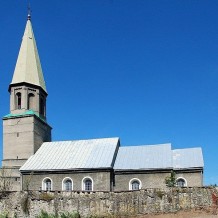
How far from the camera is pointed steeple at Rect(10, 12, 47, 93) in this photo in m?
47.7

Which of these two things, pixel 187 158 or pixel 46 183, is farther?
pixel 46 183

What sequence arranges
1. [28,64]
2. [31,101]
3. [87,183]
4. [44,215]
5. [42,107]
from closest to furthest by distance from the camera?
1. [44,215]
2. [87,183]
3. [31,101]
4. [42,107]
5. [28,64]

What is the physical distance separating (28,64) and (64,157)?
1345 cm

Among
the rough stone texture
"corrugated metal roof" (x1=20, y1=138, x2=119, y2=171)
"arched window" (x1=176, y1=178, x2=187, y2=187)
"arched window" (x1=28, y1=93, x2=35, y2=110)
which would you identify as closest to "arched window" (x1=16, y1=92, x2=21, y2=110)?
"arched window" (x1=28, y1=93, x2=35, y2=110)

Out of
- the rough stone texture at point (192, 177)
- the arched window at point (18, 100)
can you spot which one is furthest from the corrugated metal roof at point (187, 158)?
the arched window at point (18, 100)

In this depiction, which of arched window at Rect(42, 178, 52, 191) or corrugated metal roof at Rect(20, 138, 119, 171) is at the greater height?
corrugated metal roof at Rect(20, 138, 119, 171)

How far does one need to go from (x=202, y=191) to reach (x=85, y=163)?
14.8m

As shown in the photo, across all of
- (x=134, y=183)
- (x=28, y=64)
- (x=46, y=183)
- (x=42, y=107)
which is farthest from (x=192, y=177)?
(x=28, y=64)

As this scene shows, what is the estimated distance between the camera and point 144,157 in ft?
140

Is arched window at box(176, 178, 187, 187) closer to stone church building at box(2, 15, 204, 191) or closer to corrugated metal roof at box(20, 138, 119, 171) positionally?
stone church building at box(2, 15, 204, 191)

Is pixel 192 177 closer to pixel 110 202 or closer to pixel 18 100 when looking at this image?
pixel 110 202

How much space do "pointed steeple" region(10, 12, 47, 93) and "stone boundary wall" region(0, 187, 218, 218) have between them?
60.1ft

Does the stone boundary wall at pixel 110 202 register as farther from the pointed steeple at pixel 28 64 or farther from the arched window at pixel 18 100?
the pointed steeple at pixel 28 64

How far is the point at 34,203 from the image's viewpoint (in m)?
32.4
